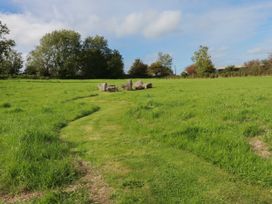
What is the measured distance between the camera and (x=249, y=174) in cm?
613

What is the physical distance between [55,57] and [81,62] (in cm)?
658

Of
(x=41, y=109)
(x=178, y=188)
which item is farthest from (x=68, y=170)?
(x=41, y=109)

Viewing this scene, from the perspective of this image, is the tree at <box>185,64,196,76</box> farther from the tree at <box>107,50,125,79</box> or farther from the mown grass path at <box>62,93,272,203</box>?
the mown grass path at <box>62,93,272,203</box>

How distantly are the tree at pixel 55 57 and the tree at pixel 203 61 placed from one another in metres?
31.5

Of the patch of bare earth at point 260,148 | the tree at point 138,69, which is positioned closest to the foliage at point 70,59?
the tree at point 138,69

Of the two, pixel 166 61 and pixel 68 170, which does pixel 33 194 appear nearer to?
pixel 68 170

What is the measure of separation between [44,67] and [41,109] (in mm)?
68501

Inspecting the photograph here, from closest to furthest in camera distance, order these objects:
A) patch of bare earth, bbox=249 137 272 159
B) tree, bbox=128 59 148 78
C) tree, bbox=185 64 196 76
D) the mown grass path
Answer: the mown grass path, patch of bare earth, bbox=249 137 272 159, tree, bbox=128 59 148 78, tree, bbox=185 64 196 76

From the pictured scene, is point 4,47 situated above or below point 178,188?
above

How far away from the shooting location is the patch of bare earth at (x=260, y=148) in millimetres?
6934

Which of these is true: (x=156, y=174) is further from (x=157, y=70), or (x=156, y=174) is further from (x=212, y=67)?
(x=157, y=70)

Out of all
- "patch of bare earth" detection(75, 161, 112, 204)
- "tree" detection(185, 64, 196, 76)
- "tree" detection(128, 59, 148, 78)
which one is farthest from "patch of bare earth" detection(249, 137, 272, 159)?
"tree" detection(185, 64, 196, 76)

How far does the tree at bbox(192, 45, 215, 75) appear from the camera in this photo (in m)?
88.0

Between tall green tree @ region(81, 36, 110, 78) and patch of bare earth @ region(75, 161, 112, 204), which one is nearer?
patch of bare earth @ region(75, 161, 112, 204)
